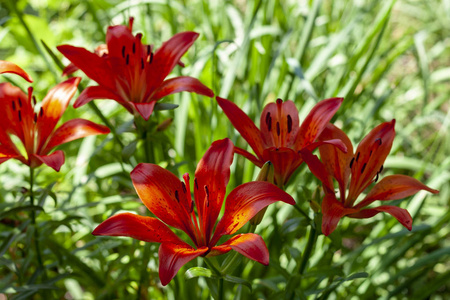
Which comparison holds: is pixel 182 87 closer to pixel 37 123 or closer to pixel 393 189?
pixel 37 123

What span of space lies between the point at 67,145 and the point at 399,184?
115cm

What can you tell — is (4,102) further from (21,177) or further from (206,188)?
(21,177)

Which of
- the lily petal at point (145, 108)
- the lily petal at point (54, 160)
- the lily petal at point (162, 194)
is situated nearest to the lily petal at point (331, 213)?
the lily petal at point (162, 194)

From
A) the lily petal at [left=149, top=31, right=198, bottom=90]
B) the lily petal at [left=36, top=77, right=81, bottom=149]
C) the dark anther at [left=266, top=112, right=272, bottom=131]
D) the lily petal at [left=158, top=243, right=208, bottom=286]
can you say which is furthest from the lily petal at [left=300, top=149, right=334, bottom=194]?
the lily petal at [left=36, top=77, right=81, bottom=149]

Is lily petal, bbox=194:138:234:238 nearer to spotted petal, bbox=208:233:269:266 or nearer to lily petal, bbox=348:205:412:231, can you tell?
spotted petal, bbox=208:233:269:266

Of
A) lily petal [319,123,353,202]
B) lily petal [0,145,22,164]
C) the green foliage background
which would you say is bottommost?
the green foliage background

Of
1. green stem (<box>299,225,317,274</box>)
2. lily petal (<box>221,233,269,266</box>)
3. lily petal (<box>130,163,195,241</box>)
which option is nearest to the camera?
lily petal (<box>221,233,269,266</box>)

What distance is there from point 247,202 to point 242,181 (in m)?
0.75

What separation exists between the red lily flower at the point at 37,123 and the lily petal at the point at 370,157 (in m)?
0.43

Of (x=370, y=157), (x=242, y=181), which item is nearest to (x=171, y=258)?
(x=370, y=157)

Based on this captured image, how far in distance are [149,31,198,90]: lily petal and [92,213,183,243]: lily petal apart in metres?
0.31

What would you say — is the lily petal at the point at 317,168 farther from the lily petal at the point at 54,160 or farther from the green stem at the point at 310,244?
the lily petal at the point at 54,160

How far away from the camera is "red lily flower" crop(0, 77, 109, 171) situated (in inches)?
35.8

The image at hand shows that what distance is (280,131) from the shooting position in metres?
0.90
